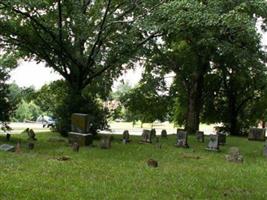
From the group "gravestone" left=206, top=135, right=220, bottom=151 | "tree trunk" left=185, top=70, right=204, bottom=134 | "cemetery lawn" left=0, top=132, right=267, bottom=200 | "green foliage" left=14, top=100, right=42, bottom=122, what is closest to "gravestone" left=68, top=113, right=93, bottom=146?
"cemetery lawn" left=0, top=132, right=267, bottom=200

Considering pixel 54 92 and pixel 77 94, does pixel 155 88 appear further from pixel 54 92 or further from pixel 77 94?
pixel 77 94

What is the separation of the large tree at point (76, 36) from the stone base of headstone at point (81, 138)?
2.42 metres

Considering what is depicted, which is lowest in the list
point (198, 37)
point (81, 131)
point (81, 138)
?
point (81, 138)

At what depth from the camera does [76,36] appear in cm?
2158

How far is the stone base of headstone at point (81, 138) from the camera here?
17.9 metres

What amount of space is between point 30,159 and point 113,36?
1041 cm

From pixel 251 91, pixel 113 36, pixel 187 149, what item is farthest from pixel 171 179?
pixel 251 91

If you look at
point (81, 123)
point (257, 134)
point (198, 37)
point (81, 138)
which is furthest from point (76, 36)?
point (257, 134)

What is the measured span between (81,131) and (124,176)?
782cm

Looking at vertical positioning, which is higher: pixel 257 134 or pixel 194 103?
pixel 194 103

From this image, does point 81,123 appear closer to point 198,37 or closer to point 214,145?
point 214,145

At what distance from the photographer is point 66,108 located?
2059 centimetres

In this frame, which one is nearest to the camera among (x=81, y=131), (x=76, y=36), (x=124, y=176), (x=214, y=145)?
(x=124, y=176)

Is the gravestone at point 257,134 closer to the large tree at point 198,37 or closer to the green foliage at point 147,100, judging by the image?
the large tree at point 198,37
